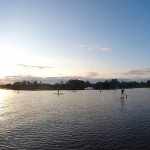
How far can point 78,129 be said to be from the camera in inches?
1395

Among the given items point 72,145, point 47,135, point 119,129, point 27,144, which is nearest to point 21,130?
point 47,135

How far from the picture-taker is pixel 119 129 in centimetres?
3509

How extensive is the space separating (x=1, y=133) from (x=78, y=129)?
437 inches

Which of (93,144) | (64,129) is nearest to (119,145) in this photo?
(93,144)

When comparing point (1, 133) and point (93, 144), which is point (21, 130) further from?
point (93, 144)

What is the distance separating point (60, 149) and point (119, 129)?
41.9 ft

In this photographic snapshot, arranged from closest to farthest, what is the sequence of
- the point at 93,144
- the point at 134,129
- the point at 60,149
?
the point at 60,149 < the point at 93,144 < the point at 134,129

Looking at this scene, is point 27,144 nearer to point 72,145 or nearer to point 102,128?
point 72,145

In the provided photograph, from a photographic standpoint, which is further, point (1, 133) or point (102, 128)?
point (102, 128)

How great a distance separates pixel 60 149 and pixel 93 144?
13.7 ft

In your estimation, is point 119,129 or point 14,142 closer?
point 14,142

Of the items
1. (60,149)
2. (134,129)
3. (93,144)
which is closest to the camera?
(60,149)

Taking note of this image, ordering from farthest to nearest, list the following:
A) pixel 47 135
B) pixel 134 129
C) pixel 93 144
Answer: pixel 134 129
pixel 47 135
pixel 93 144

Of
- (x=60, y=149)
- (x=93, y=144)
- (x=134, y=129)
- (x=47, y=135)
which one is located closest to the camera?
(x=60, y=149)
